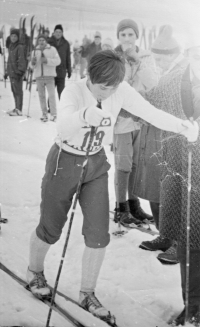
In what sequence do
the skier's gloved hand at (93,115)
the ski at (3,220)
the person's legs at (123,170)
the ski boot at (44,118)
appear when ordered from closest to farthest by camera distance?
1. the skier's gloved hand at (93,115)
2. the ski boot at (44,118)
3. the ski at (3,220)
4. the person's legs at (123,170)

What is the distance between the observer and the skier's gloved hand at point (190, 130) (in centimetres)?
113

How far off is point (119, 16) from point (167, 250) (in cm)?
90

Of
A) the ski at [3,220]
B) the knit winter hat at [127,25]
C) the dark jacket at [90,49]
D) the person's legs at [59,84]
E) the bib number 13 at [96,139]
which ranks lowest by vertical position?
the ski at [3,220]

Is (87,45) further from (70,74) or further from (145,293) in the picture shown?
(145,293)

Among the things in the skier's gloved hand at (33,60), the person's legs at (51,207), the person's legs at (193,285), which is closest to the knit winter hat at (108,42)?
the skier's gloved hand at (33,60)

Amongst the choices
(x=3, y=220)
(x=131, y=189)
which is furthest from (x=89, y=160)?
(x=131, y=189)

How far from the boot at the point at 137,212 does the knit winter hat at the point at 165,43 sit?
0.67 meters

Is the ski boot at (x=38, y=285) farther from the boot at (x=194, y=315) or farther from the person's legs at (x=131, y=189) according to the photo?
the person's legs at (x=131, y=189)

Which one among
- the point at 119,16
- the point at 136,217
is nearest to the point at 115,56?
the point at 119,16

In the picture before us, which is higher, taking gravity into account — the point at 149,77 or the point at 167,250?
the point at 149,77

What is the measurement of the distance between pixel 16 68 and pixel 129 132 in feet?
1.75

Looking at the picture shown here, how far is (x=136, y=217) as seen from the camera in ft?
5.69

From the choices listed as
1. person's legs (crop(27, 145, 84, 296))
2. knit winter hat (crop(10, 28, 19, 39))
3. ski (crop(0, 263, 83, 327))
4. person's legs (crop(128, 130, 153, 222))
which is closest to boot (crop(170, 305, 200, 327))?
ski (crop(0, 263, 83, 327))

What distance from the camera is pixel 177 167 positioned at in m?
1.24
